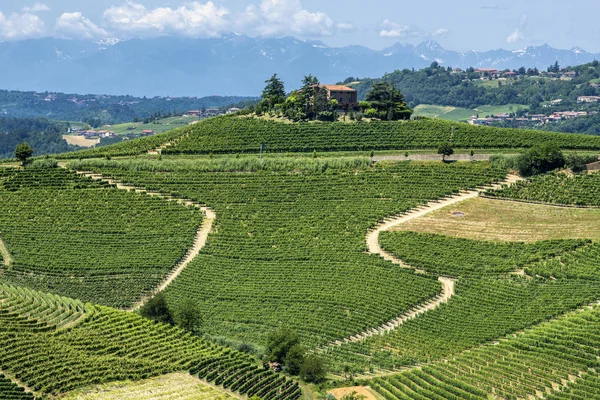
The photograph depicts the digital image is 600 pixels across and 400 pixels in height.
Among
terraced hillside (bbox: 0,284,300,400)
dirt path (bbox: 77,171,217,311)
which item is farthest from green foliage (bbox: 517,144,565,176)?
terraced hillside (bbox: 0,284,300,400)

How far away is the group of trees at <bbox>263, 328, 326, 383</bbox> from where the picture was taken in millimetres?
48688

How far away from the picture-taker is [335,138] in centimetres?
10688

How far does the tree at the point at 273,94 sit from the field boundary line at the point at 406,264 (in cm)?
4218

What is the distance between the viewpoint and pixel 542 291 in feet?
208

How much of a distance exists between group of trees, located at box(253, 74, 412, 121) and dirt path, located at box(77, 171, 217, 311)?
30.9 meters

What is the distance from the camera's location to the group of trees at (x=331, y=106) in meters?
115

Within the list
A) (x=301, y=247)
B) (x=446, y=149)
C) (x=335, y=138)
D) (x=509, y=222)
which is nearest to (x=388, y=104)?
(x=335, y=138)

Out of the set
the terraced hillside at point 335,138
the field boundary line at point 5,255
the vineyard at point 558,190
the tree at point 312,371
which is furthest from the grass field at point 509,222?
the field boundary line at point 5,255

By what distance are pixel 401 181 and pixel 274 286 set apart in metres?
26.7

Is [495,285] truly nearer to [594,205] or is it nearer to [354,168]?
[594,205]

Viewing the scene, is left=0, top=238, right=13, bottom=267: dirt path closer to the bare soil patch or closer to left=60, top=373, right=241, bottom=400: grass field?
left=60, top=373, right=241, bottom=400: grass field

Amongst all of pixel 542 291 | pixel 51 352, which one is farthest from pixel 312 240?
pixel 51 352

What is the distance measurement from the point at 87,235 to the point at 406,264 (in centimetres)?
3125

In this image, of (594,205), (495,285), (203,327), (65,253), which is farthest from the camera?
(594,205)
